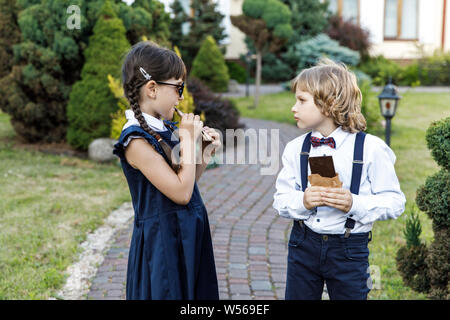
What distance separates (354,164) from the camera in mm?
2070

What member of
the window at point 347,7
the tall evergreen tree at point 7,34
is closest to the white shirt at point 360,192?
the tall evergreen tree at point 7,34

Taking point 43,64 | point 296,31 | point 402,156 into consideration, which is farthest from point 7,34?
point 296,31

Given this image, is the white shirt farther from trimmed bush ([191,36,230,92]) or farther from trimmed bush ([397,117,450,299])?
trimmed bush ([191,36,230,92])

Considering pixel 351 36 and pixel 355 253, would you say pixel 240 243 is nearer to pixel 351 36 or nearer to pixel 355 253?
pixel 355 253

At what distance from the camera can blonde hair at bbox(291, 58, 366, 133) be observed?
2.08 metres

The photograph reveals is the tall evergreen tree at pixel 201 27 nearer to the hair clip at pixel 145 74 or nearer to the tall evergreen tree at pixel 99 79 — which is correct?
the tall evergreen tree at pixel 99 79

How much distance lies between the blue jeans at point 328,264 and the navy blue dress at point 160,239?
0.47m

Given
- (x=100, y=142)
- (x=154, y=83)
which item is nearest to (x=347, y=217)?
(x=154, y=83)

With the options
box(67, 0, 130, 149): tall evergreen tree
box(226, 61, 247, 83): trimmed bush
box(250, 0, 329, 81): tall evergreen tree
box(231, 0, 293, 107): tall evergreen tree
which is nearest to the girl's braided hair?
box(67, 0, 130, 149): tall evergreen tree

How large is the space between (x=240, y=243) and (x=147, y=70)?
9.22 ft

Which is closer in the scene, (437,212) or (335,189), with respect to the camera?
(335,189)

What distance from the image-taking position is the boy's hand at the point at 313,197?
2012 mm

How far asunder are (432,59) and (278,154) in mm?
11265

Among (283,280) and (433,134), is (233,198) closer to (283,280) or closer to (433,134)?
(283,280)
